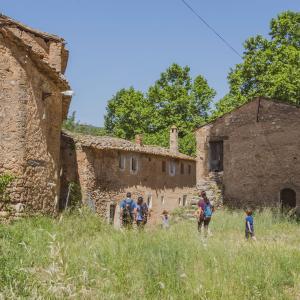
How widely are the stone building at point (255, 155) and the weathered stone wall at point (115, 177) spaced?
4.45 meters

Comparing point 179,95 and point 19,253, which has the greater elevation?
point 179,95

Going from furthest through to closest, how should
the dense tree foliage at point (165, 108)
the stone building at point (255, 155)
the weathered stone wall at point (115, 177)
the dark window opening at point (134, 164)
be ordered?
1. the dense tree foliage at point (165, 108)
2. the dark window opening at point (134, 164)
3. the weathered stone wall at point (115, 177)
4. the stone building at point (255, 155)

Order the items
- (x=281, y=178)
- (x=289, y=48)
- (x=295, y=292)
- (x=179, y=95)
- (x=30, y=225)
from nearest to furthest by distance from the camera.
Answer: (x=295, y=292)
(x=30, y=225)
(x=281, y=178)
(x=289, y=48)
(x=179, y=95)

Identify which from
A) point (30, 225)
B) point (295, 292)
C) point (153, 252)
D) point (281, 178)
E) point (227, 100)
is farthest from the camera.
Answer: point (227, 100)

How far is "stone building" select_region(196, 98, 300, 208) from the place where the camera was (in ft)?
69.5

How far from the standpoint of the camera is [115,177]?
81.5 ft

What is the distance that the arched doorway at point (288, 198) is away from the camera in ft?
69.9

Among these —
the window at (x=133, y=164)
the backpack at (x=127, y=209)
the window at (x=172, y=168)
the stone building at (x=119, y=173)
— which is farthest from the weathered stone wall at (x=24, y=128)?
the window at (x=172, y=168)

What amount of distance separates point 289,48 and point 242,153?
11.8 metres

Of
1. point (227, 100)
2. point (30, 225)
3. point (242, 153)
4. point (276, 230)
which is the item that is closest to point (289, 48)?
point (227, 100)

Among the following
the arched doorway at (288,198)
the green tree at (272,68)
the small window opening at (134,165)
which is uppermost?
the green tree at (272,68)

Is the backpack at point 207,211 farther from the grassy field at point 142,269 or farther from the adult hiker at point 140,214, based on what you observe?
the grassy field at point 142,269

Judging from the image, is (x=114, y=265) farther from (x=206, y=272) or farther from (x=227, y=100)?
(x=227, y=100)

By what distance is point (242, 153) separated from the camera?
907 inches
